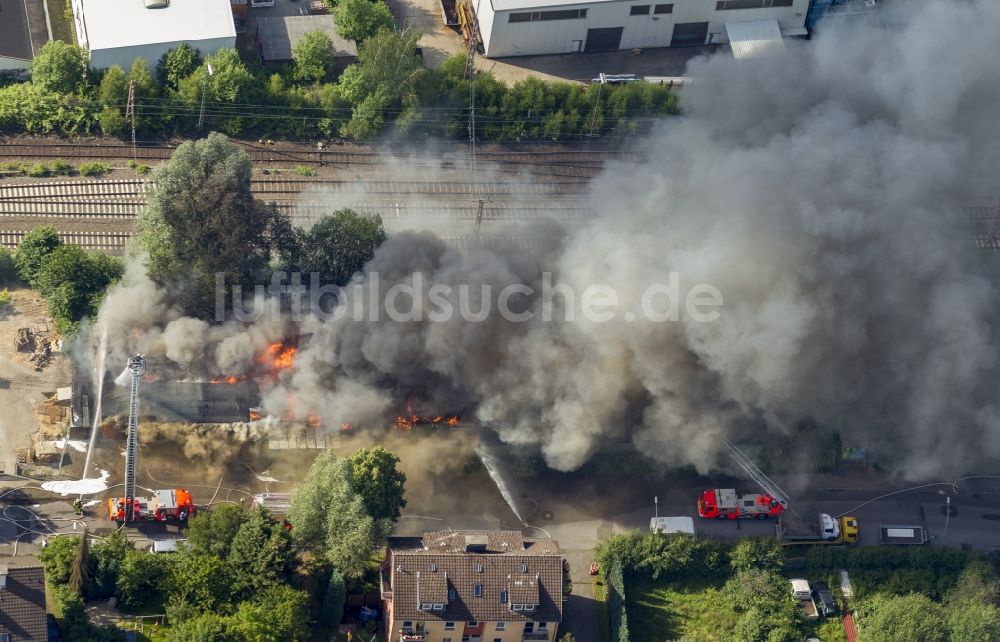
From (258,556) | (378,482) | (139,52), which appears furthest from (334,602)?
(139,52)

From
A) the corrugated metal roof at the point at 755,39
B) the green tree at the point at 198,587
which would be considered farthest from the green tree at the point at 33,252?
the corrugated metal roof at the point at 755,39

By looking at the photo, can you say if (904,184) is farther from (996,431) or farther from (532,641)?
(532,641)

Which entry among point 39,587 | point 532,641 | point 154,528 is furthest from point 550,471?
point 39,587

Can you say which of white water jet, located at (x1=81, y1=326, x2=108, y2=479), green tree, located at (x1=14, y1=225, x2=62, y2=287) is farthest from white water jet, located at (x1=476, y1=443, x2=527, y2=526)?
green tree, located at (x1=14, y1=225, x2=62, y2=287)

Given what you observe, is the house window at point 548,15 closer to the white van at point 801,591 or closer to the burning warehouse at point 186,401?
the burning warehouse at point 186,401

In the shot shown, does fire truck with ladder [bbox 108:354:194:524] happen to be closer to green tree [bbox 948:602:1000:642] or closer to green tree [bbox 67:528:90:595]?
green tree [bbox 67:528:90:595]

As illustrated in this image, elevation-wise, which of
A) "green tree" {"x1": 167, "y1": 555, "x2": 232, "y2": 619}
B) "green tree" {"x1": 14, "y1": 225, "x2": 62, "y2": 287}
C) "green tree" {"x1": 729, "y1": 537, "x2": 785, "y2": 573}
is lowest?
"green tree" {"x1": 729, "y1": 537, "x2": 785, "y2": 573}
